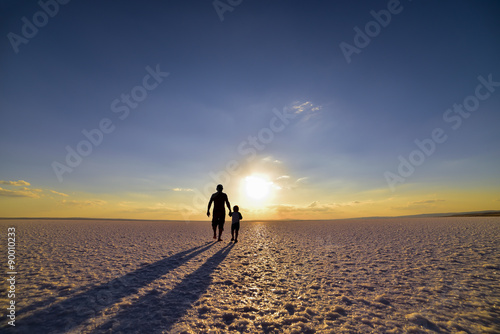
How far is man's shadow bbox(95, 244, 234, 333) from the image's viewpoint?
2.96 metres

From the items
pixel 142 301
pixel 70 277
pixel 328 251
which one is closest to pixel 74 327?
pixel 142 301

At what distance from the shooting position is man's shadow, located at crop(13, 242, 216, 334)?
297 cm

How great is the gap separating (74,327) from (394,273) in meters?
6.62

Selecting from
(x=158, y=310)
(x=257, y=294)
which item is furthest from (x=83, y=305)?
(x=257, y=294)

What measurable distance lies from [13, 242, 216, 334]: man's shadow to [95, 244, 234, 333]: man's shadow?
457mm

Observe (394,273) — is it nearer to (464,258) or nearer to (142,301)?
(464,258)

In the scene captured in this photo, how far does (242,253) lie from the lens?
8406mm

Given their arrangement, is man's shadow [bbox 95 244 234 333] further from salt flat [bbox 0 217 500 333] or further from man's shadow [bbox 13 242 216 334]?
man's shadow [bbox 13 242 216 334]

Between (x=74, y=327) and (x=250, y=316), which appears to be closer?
(x=74, y=327)

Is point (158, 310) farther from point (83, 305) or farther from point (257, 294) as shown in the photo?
point (257, 294)

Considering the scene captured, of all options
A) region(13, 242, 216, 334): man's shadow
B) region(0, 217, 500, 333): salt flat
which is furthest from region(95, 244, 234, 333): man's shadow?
region(13, 242, 216, 334): man's shadow

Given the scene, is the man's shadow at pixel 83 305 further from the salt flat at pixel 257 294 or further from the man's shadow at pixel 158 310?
the man's shadow at pixel 158 310

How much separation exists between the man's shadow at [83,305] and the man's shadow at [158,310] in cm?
46

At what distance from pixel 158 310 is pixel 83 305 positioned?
1.33 metres
